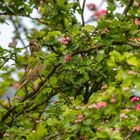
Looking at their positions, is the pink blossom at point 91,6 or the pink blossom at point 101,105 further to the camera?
the pink blossom at point 91,6

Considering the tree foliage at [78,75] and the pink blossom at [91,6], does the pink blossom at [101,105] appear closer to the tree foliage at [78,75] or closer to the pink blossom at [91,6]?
the tree foliage at [78,75]

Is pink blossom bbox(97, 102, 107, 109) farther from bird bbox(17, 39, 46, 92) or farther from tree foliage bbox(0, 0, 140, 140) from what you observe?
bird bbox(17, 39, 46, 92)

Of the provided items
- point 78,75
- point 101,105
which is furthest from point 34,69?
point 101,105

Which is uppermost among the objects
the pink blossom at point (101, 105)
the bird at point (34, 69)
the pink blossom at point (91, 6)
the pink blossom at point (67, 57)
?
the pink blossom at point (91, 6)

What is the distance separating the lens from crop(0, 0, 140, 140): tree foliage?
11.4 feet

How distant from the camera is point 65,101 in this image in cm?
520

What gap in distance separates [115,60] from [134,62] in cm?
14

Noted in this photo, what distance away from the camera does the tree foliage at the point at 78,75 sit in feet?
11.4

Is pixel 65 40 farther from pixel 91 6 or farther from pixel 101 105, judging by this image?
pixel 91 6

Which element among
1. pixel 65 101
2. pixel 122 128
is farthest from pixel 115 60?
pixel 65 101

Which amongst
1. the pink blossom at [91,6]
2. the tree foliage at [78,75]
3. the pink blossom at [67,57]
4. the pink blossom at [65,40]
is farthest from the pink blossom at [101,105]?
the pink blossom at [91,6]

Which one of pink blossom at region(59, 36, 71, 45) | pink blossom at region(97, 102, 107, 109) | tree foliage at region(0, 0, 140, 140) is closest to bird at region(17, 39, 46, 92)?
tree foliage at region(0, 0, 140, 140)

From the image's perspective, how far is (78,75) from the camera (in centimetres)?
541

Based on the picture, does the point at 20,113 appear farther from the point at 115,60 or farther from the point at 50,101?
the point at 115,60
